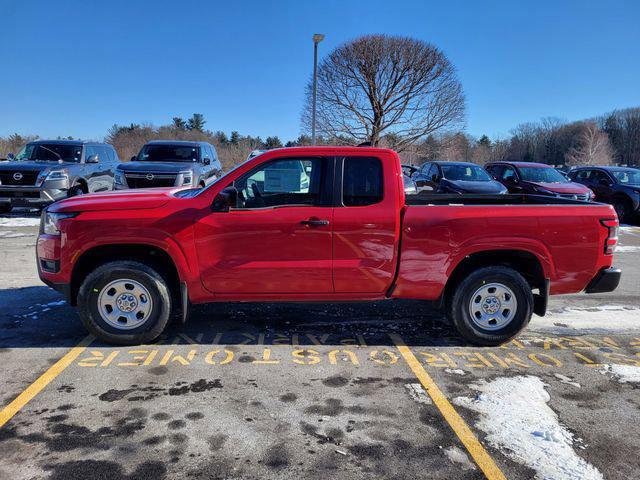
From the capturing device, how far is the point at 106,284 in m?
4.21

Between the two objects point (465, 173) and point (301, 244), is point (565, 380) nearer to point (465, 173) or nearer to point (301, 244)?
point (301, 244)

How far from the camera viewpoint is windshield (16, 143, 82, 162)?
12.3 m

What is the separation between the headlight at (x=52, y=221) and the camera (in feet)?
13.6

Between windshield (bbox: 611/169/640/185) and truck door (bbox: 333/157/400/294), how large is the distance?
46.4 ft

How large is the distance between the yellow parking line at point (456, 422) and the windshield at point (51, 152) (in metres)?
11.2

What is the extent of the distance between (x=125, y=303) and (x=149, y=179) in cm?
779

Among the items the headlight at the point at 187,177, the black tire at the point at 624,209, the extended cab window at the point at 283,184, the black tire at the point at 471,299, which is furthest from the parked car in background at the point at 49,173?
the black tire at the point at 624,209

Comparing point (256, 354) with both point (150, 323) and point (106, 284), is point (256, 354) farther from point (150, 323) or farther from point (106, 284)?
point (106, 284)

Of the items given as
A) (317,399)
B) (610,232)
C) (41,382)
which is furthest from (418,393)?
(41,382)

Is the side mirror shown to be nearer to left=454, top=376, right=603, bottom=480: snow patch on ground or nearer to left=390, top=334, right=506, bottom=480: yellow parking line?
left=390, top=334, right=506, bottom=480: yellow parking line

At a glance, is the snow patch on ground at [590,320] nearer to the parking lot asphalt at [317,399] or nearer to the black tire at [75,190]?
the parking lot asphalt at [317,399]

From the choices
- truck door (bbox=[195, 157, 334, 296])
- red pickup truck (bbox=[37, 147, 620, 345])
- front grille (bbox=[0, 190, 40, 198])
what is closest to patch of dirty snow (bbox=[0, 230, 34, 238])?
front grille (bbox=[0, 190, 40, 198])

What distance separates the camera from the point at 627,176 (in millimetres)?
15289

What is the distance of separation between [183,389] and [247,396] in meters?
0.50
